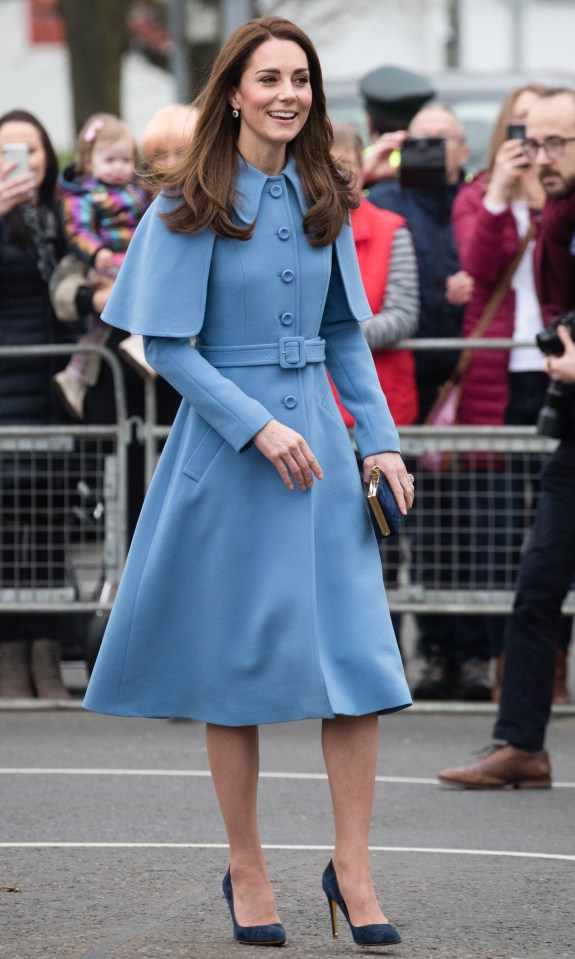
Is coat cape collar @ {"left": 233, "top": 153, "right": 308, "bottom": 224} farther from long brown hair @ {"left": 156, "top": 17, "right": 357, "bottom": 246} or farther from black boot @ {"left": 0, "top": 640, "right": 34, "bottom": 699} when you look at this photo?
black boot @ {"left": 0, "top": 640, "right": 34, "bottom": 699}

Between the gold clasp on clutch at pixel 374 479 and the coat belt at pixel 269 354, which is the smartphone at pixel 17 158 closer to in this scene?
the coat belt at pixel 269 354

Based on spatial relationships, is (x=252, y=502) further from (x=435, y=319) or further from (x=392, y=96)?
(x=392, y=96)

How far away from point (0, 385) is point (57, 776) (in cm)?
220

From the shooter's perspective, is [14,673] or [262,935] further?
[14,673]

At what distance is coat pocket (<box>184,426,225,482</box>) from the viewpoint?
4.66 metres

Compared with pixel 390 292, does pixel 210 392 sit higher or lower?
higher

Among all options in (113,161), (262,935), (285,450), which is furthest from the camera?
(113,161)

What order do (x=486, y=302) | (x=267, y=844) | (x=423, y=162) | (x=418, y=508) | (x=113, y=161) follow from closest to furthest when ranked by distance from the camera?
(x=267, y=844)
(x=418, y=508)
(x=486, y=302)
(x=423, y=162)
(x=113, y=161)

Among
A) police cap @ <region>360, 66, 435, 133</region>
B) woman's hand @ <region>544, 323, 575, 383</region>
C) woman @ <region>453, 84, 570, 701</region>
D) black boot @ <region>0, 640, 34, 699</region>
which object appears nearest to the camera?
woman's hand @ <region>544, 323, 575, 383</region>

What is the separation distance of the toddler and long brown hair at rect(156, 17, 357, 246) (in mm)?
3443

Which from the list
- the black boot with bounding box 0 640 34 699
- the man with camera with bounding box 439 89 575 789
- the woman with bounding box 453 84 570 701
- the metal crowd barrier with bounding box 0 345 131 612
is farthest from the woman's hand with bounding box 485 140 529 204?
the black boot with bounding box 0 640 34 699

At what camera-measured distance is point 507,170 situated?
26.9ft

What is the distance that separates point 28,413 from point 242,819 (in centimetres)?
414

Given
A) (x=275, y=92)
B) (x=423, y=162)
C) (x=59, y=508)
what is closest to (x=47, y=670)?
(x=59, y=508)
